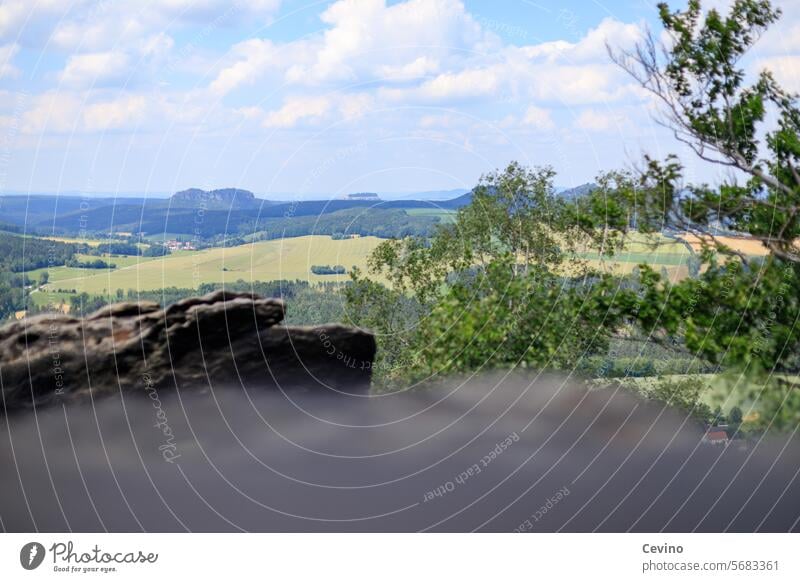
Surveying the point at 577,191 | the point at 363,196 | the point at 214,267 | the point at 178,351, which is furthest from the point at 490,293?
the point at 178,351

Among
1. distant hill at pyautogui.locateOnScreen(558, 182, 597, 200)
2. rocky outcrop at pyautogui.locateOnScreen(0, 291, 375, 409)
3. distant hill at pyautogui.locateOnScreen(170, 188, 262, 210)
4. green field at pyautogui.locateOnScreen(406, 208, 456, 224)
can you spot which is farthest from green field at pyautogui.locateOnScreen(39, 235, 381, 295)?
distant hill at pyautogui.locateOnScreen(558, 182, 597, 200)

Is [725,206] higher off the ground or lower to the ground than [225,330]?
higher

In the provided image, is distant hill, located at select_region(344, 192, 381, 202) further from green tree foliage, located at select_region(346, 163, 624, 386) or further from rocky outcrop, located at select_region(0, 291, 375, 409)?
rocky outcrop, located at select_region(0, 291, 375, 409)

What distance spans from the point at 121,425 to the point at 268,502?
1.34 meters

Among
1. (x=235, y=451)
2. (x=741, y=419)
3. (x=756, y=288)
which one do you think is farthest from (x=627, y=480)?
(x=235, y=451)

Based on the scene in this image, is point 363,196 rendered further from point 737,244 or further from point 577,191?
point 737,244

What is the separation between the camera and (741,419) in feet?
28.3

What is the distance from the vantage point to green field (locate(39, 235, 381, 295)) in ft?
26.5

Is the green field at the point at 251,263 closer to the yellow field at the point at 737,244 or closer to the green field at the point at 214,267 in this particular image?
the green field at the point at 214,267

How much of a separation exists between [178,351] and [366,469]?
1757 mm

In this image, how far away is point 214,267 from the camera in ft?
28.3

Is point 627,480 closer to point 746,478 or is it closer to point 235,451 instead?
point 746,478

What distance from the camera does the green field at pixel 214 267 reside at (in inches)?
317

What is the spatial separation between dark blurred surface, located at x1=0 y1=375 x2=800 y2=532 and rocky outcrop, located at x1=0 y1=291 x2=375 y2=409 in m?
0.13
